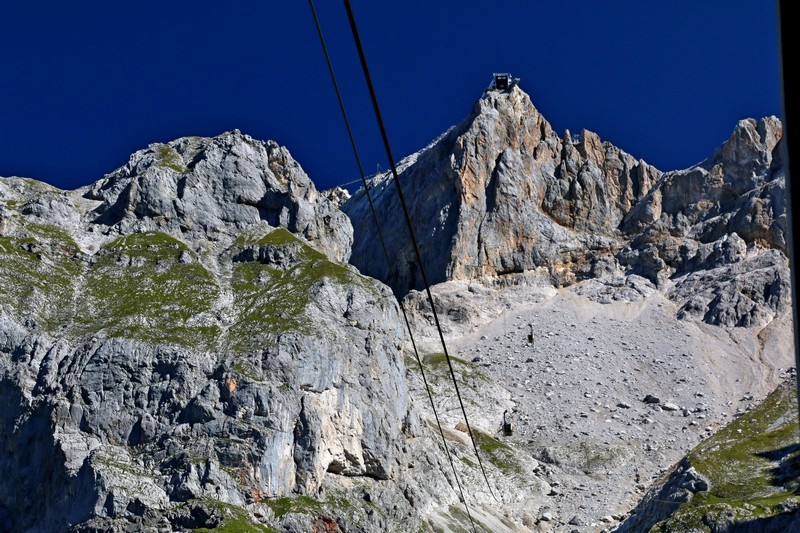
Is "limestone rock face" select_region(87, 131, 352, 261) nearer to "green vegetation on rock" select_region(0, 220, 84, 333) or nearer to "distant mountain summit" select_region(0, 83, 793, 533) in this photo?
"distant mountain summit" select_region(0, 83, 793, 533)

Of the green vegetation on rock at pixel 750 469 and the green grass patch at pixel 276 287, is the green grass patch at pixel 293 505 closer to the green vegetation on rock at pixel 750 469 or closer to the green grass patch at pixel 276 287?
the green grass patch at pixel 276 287

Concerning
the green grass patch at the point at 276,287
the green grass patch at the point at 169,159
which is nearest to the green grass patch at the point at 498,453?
the green grass patch at the point at 276,287

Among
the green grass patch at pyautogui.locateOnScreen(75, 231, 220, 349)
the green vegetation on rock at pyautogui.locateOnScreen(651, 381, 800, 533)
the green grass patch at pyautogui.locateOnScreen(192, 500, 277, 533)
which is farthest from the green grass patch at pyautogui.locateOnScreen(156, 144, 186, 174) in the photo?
the green vegetation on rock at pyautogui.locateOnScreen(651, 381, 800, 533)

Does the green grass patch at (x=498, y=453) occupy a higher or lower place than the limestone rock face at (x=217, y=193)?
lower

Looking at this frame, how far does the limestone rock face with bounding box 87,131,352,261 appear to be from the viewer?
425 ft

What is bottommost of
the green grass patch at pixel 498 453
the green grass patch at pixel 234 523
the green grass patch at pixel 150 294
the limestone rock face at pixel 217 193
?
the green grass patch at pixel 234 523

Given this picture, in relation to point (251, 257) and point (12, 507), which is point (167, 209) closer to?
point (251, 257)

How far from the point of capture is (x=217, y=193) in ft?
451

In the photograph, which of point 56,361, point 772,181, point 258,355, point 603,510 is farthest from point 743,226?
point 56,361

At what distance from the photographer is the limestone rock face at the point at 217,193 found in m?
130

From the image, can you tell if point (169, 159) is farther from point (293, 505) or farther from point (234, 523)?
point (234, 523)

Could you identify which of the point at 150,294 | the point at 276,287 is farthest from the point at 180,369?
the point at 276,287

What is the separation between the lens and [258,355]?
3826 inches

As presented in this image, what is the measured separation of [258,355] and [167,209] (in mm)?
41312
